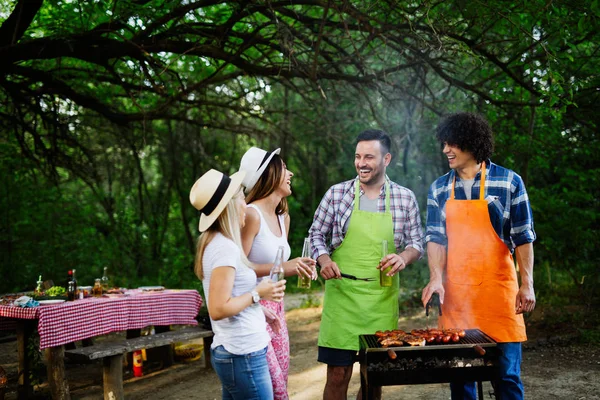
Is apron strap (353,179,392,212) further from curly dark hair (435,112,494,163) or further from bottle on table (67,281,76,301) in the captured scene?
bottle on table (67,281,76,301)

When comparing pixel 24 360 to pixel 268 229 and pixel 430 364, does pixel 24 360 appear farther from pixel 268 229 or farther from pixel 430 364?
pixel 430 364

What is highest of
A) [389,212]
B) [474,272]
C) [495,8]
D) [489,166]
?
[495,8]

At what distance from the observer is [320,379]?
20.3 ft

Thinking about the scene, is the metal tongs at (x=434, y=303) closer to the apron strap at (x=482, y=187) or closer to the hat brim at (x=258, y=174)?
the apron strap at (x=482, y=187)

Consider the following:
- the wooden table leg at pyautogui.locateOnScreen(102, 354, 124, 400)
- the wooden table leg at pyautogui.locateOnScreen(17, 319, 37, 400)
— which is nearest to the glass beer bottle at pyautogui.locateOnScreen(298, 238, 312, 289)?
the wooden table leg at pyautogui.locateOnScreen(102, 354, 124, 400)

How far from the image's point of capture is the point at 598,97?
6316mm

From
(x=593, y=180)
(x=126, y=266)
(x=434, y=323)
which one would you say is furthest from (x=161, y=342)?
(x=126, y=266)

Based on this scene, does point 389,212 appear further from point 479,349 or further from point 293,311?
point 293,311

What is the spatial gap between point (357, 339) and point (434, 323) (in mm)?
5065

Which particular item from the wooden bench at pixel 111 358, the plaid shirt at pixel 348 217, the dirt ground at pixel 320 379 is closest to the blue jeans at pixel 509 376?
the plaid shirt at pixel 348 217

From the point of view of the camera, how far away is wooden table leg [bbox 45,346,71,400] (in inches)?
215

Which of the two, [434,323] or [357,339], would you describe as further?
[434,323]

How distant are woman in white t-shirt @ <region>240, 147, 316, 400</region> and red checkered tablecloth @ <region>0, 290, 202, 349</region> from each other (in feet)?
9.62

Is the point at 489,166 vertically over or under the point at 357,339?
over
